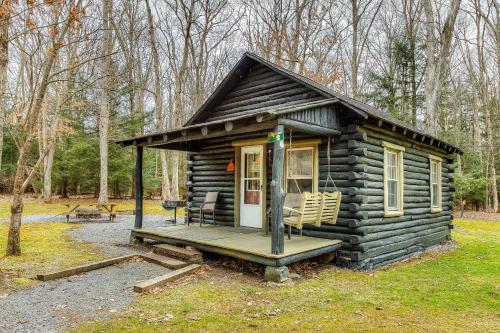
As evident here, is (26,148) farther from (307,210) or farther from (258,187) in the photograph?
A: (307,210)

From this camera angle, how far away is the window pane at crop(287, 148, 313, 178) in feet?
26.7

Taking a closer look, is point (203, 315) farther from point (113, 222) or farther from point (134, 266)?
point (113, 222)

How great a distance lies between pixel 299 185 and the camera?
8.30 metres

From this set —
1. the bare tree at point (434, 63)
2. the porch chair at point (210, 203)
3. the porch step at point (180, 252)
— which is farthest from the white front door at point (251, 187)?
the bare tree at point (434, 63)

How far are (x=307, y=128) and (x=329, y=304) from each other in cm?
315

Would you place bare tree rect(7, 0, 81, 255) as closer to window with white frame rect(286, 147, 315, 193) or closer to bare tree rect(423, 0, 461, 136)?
window with white frame rect(286, 147, 315, 193)

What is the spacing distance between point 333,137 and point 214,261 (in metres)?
3.76

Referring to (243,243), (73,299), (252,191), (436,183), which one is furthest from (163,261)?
(436,183)

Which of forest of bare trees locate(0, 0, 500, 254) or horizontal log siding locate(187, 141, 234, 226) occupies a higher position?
forest of bare trees locate(0, 0, 500, 254)

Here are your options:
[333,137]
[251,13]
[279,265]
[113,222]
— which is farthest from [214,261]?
[251,13]

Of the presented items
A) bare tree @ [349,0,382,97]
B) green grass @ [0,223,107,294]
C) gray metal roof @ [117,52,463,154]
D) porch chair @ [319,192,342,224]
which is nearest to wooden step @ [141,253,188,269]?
green grass @ [0,223,107,294]

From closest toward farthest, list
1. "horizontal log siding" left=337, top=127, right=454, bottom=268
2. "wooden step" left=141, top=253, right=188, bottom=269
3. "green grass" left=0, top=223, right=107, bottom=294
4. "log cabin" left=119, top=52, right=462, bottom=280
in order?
"green grass" left=0, top=223, right=107, bottom=294, "log cabin" left=119, top=52, right=462, bottom=280, "wooden step" left=141, top=253, right=188, bottom=269, "horizontal log siding" left=337, top=127, right=454, bottom=268

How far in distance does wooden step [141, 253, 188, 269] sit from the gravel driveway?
13 cm

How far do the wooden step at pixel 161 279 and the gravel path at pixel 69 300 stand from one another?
13 cm
